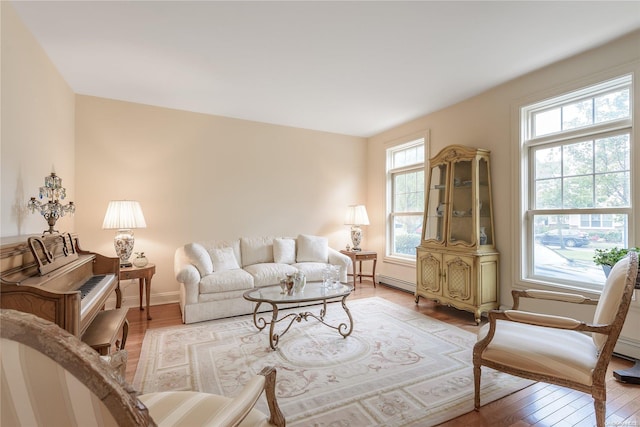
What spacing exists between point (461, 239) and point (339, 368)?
7.44 ft

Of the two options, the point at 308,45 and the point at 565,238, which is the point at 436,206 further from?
the point at 308,45

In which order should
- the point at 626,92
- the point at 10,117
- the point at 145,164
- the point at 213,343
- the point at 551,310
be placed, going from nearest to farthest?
the point at 10,117 → the point at 626,92 → the point at 213,343 → the point at 551,310 → the point at 145,164

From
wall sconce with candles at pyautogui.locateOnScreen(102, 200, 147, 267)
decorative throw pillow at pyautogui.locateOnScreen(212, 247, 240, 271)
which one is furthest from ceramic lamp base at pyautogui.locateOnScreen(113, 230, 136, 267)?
decorative throw pillow at pyautogui.locateOnScreen(212, 247, 240, 271)

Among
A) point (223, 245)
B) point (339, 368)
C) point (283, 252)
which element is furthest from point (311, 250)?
point (339, 368)

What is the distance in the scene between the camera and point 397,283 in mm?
5105

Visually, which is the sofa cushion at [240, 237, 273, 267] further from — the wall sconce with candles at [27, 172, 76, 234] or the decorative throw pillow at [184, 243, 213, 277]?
the wall sconce with candles at [27, 172, 76, 234]

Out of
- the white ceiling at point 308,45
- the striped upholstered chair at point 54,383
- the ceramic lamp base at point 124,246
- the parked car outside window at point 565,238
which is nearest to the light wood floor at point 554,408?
the parked car outside window at point 565,238


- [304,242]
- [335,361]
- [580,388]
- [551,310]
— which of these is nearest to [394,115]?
[304,242]

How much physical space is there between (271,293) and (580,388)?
7.76 feet

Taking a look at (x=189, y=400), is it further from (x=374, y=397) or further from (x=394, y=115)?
(x=394, y=115)

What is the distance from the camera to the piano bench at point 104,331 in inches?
73.1

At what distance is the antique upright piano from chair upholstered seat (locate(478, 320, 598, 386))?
7.74 feet

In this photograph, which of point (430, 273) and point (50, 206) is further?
point (430, 273)

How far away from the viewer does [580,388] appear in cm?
162
